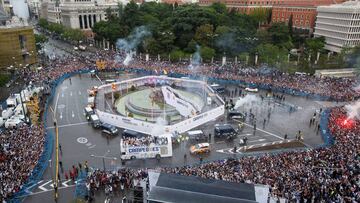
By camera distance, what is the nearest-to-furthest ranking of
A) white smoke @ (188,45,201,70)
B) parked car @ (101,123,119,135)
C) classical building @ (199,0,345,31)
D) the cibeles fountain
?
parked car @ (101,123,119,135) → the cibeles fountain → white smoke @ (188,45,201,70) → classical building @ (199,0,345,31)

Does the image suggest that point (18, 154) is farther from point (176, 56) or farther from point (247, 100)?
point (176, 56)

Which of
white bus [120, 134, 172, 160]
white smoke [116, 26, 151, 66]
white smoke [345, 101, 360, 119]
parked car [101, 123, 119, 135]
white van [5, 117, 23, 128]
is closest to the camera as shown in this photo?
white bus [120, 134, 172, 160]

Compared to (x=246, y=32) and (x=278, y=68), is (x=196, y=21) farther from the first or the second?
(x=278, y=68)

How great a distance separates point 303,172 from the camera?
20.7 meters

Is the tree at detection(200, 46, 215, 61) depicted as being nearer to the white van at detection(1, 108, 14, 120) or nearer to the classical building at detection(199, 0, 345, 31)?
the classical building at detection(199, 0, 345, 31)

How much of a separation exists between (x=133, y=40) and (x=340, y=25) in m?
42.5

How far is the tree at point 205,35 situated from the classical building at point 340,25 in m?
25.6

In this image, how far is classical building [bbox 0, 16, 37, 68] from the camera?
5294 centimetres

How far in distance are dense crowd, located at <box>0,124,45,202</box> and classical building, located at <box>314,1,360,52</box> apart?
57.0 metres

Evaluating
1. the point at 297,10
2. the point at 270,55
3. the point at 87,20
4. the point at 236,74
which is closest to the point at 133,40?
the point at 236,74

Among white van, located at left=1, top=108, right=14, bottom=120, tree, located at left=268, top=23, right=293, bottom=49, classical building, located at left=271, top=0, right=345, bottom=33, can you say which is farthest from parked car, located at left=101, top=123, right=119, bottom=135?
classical building, located at left=271, top=0, right=345, bottom=33

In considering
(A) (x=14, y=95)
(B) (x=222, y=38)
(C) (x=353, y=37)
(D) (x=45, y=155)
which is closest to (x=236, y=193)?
(D) (x=45, y=155)

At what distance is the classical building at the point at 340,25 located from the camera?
60.6 metres

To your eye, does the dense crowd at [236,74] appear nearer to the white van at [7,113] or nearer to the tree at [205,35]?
the tree at [205,35]
